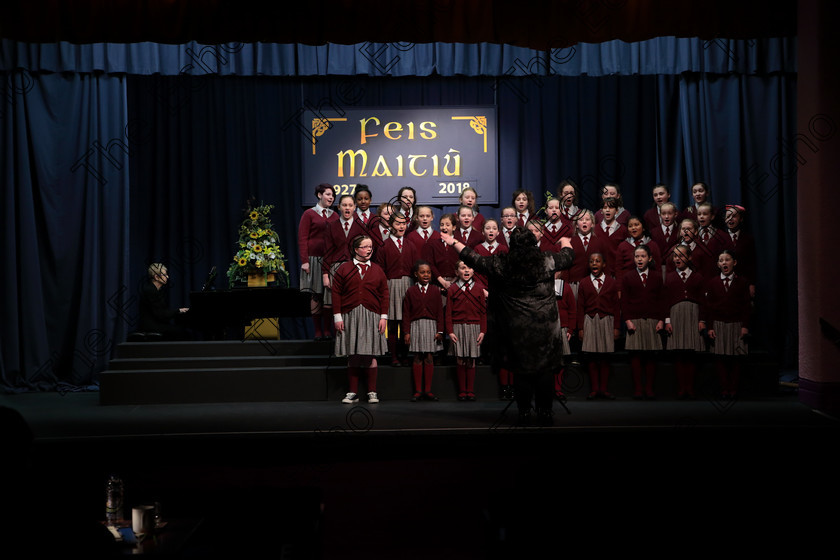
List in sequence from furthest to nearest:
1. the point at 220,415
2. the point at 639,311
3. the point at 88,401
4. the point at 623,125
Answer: the point at 623,125, the point at 88,401, the point at 639,311, the point at 220,415

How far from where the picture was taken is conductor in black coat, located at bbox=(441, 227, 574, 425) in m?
5.80

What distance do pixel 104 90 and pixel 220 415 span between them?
4.49 meters

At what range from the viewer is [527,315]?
584 centimetres

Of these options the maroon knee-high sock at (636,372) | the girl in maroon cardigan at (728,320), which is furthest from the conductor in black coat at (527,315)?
the girl in maroon cardigan at (728,320)

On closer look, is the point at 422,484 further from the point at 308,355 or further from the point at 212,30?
the point at 212,30

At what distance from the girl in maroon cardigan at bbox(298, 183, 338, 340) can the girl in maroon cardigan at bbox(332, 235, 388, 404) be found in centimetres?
82

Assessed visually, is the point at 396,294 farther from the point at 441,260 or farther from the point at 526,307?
Answer: the point at 526,307

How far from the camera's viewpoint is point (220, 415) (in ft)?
21.3

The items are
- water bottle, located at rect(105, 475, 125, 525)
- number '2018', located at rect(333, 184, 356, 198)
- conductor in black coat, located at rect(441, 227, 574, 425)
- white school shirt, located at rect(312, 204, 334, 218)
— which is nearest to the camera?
water bottle, located at rect(105, 475, 125, 525)

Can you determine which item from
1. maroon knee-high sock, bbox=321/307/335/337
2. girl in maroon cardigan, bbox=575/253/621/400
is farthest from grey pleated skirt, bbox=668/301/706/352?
maroon knee-high sock, bbox=321/307/335/337

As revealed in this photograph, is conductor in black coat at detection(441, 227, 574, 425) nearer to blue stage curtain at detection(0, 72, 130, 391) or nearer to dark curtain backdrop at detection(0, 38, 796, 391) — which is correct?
dark curtain backdrop at detection(0, 38, 796, 391)

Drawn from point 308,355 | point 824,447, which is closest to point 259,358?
point 308,355

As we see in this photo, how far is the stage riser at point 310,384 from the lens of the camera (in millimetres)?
7324

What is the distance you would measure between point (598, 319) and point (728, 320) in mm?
1106
